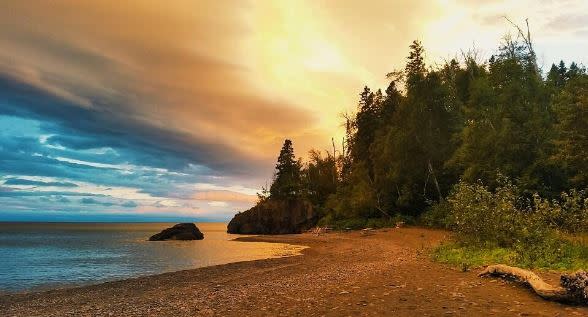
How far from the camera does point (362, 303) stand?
1087 centimetres

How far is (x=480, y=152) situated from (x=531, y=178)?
16.0 feet

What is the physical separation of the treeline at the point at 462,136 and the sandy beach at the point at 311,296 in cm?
1072

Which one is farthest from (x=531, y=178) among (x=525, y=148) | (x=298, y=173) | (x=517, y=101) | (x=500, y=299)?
(x=298, y=173)

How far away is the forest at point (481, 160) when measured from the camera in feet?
57.6

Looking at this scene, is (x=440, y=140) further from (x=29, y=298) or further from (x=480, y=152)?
(x=29, y=298)

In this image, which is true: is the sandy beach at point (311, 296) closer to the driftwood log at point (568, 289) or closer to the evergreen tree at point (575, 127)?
the driftwood log at point (568, 289)

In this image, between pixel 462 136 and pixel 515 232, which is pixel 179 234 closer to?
pixel 462 136

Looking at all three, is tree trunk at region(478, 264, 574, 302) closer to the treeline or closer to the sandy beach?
the sandy beach

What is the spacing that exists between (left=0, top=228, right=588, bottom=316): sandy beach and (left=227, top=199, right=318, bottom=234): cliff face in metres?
63.9

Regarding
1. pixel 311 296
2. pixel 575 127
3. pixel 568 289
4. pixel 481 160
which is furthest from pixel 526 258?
pixel 481 160

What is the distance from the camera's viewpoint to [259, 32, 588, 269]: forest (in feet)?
57.6

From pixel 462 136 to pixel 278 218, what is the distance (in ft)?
181

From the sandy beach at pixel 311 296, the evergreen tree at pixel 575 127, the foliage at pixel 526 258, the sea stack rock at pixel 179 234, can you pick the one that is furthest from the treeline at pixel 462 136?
the sea stack rock at pixel 179 234

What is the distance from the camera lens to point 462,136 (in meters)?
39.7
